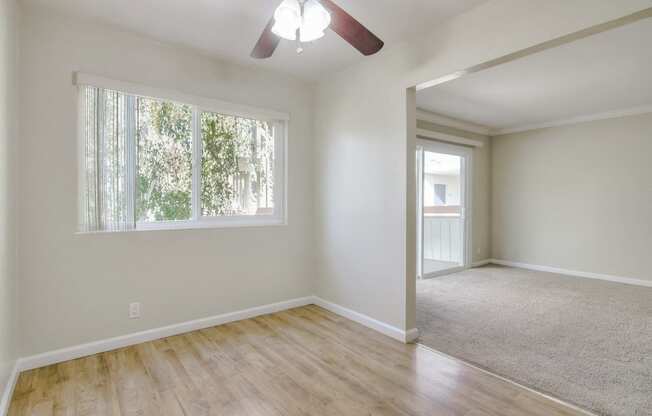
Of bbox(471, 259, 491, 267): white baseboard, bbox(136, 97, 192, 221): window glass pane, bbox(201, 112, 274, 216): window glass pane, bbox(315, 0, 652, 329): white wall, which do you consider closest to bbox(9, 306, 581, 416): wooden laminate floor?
bbox(315, 0, 652, 329): white wall

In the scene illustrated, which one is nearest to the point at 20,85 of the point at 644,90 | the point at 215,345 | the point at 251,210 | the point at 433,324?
the point at 251,210

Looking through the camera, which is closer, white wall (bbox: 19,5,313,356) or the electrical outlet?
white wall (bbox: 19,5,313,356)

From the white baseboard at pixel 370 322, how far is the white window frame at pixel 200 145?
1.05 m

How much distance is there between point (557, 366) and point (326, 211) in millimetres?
2398

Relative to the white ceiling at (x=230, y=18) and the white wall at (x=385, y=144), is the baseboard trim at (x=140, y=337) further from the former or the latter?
the white ceiling at (x=230, y=18)

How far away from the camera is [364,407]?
6.11 feet

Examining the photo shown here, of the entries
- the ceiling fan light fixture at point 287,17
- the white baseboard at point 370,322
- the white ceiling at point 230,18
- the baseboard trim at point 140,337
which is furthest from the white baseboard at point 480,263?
the ceiling fan light fixture at point 287,17

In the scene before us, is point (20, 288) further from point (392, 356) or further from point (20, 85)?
point (392, 356)

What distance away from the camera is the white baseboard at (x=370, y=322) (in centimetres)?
274

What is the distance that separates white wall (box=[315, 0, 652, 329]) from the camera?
6.59 ft

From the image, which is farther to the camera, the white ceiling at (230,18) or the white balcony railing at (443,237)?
the white balcony railing at (443,237)

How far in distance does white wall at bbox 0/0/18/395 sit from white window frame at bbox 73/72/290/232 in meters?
0.42

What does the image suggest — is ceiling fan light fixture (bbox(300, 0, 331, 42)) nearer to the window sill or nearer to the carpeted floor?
the window sill

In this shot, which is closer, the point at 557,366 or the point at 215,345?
the point at 557,366
